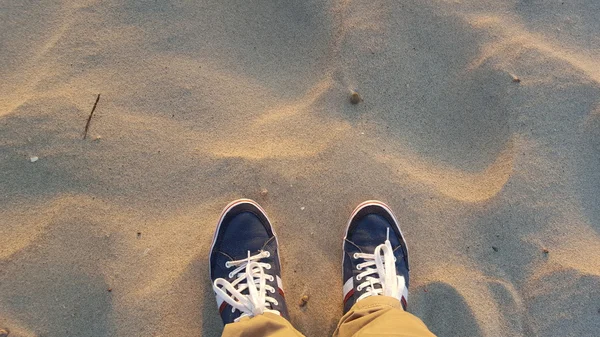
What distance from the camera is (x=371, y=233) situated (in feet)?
6.45

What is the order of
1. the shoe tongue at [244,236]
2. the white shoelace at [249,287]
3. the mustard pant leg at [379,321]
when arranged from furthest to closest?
1. the shoe tongue at [244,236]
2. the white shoelace at [249,287]
3. the mustard pant leg at [379,321]

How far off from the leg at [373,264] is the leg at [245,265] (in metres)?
0.30

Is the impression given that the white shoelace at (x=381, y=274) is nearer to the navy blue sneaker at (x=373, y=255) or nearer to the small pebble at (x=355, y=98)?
the navy blue sneaker at (x=373, y=255)

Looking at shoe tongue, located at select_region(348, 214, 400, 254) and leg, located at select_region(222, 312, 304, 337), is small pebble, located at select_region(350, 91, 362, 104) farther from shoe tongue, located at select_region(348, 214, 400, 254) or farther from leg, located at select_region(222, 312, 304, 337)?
leg, located at select_region(222, 312, 304, 337)

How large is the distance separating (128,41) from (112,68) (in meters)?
0.14

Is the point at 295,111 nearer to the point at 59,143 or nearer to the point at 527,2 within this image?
the point at 59,143

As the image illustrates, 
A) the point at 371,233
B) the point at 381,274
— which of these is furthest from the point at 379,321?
the point at 371,233

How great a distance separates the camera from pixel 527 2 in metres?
2.09

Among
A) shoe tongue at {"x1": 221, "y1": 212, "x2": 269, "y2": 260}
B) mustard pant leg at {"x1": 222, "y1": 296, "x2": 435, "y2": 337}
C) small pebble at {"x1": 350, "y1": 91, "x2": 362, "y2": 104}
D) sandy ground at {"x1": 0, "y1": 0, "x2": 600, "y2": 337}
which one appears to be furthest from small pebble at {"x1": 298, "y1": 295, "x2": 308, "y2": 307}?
small pebble at {"x1": 350, "y1": 91, "x2": 362, "y2": 104}

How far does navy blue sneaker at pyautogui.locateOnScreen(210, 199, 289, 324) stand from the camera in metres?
1.83

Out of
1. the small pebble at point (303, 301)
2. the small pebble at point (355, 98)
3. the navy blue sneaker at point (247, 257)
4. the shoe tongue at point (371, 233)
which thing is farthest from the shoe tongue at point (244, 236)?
the small pebble at point (355, 98)

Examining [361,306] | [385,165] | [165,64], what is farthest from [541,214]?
[165,64]

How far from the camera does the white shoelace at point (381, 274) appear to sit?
72.7 inches

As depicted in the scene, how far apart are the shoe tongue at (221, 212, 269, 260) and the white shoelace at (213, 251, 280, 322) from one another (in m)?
0.04
